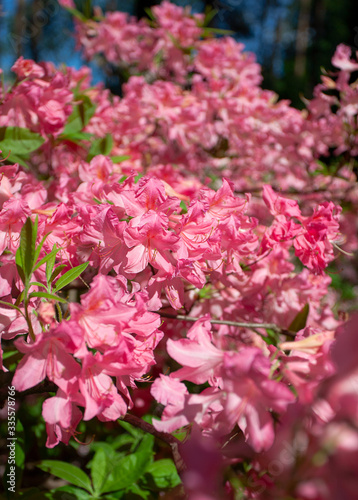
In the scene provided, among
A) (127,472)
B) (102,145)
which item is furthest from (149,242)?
(102,145)

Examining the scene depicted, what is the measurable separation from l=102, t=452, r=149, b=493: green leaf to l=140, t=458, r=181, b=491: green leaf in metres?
0.03

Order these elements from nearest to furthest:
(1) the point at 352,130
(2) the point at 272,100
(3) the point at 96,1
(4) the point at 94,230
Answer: (4) the point at 94,230
(1) the point at 352,130
(2) the point at 272,100
(3) the point at 96,1

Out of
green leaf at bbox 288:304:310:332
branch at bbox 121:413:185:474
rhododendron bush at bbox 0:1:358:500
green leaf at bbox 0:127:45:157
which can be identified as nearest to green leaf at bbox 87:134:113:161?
rhododendron bush at bbox 0:1:358:500

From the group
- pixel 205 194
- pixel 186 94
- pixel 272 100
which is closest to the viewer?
pixel 205 194

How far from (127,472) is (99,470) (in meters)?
0.09

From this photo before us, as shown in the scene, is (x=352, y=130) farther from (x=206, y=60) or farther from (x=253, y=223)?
(x=253, y=223)

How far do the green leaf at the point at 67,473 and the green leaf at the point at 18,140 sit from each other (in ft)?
2.83

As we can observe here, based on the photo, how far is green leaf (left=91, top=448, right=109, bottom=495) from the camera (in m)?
1.09

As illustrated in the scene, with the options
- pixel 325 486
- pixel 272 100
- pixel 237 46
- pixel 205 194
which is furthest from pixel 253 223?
pixel 237 46

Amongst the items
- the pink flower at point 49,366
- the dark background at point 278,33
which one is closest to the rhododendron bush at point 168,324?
the pink flower at point 49,366

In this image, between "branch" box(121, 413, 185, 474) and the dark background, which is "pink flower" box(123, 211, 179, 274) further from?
the dark background

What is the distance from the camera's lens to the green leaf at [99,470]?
1.09 metres

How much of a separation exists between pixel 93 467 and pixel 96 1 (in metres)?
13.3

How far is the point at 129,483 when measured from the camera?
103 centimetres
